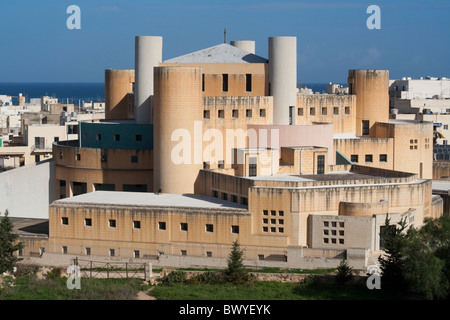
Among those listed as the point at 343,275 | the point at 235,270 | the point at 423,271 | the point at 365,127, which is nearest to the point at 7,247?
the point at 235,270

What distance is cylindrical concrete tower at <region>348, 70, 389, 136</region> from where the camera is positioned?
63594 millimetres

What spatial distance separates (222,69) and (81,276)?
1798 cm

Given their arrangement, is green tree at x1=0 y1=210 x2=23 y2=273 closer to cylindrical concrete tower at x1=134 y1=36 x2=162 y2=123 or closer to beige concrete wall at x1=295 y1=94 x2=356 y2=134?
cylindrical concrete tower at x1=134 y1=36 x2=162 y2=123

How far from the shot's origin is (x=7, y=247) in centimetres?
4881

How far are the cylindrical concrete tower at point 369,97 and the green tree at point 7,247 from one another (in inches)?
974

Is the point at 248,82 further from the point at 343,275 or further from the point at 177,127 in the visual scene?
the point at 343,275

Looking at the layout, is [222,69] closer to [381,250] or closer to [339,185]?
[339,185]

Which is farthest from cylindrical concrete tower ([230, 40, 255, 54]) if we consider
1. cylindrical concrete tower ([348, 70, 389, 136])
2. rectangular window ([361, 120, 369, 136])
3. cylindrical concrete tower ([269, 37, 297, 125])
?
rectangular window ([361, 120, 369, 136])

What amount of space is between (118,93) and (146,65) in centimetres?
761

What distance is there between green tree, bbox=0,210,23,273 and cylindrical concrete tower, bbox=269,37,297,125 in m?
17.8

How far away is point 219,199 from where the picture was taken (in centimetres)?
5256

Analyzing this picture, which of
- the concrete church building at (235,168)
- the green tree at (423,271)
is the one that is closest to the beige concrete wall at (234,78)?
the concrete church building at (235,168)

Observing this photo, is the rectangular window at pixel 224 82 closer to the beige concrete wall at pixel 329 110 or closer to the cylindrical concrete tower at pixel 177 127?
the beige concrete wall at pixel 329 110
